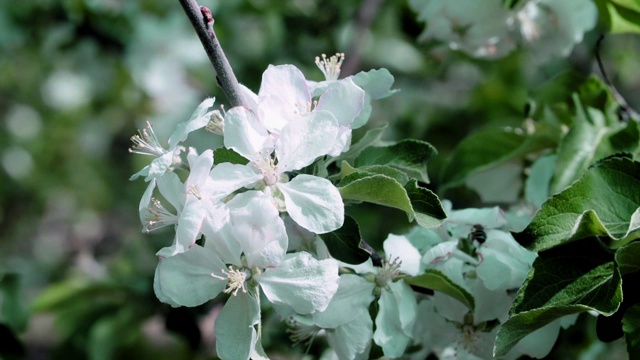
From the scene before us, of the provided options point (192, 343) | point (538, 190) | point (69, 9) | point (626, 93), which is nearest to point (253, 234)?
point (538, 190)

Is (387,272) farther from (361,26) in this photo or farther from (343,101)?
(361,26)

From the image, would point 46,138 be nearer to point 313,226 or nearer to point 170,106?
point 170,106

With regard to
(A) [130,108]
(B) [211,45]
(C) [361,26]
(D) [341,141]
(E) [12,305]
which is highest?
(B) [211,45]

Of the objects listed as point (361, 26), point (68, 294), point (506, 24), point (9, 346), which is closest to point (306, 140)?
point (506, 24)

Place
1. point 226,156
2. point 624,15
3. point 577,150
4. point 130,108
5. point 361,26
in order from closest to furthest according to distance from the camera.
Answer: point 226,156 < point 577,150 < point 624,15 < point 361,26 < point 130,108

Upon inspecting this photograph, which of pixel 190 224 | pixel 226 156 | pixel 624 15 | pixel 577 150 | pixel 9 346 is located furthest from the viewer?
pixel 9 346

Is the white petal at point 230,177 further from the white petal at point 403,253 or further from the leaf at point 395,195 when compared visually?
the white petal at point 403,253

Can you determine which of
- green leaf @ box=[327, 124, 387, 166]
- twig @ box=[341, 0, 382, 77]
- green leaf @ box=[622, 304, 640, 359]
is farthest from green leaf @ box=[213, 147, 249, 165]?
twig @ box=[341, 0, 382, 77]

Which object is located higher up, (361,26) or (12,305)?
(12,305)
